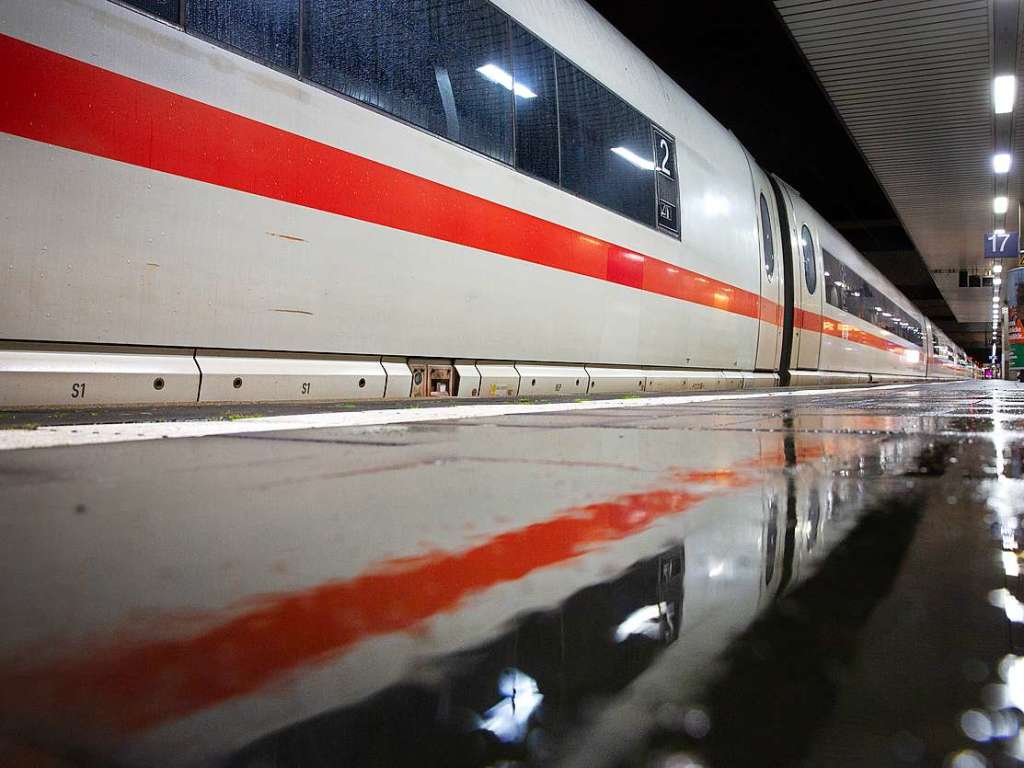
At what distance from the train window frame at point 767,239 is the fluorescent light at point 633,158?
108 inches

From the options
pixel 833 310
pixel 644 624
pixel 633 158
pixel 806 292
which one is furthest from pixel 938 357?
pixel 644 624

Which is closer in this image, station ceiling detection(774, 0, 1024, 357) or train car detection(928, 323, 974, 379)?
station ceiling detection(774, 0, 1024, 357)

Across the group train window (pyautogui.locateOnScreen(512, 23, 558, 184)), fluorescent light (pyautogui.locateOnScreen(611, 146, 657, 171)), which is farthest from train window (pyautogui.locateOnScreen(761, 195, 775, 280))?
train window (pyautogui.locateOnScreen(512, 23, 558, 184))

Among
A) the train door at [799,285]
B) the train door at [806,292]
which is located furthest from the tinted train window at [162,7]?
the train door at [806,292]

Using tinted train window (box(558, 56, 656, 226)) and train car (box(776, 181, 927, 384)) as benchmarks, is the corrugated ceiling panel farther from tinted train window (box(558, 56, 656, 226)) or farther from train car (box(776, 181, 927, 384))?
tinted train window (box(558, 56, 656, 226))

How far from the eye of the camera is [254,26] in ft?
8.54

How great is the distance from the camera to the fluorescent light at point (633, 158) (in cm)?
473

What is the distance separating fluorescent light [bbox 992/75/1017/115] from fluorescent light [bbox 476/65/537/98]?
1036cm

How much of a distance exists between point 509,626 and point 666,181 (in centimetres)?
539

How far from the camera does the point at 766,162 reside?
16.7 m

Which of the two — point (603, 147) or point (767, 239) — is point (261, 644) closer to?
point (603, 147)

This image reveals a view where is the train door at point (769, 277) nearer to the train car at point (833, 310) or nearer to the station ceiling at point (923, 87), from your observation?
the train car at point (833, 310)


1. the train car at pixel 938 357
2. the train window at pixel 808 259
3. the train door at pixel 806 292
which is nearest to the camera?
→ the train door at pixel 806 292

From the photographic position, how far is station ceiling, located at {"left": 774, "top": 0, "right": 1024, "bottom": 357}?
29.7 feet
